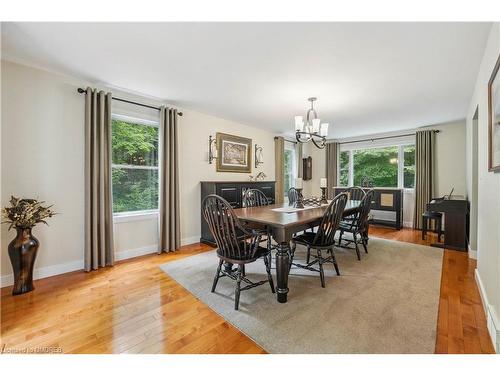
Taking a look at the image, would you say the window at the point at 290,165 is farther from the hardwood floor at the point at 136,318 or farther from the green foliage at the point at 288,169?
the hardwood floor at the point at 136,318

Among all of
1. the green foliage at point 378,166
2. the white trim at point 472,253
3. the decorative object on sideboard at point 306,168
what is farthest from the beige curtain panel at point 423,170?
the decorative object on sideboard at point 306,168

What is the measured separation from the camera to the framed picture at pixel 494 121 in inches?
64.5

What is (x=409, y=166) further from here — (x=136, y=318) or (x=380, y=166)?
(x=136, y=318)

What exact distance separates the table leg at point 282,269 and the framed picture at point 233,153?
8.88 feet

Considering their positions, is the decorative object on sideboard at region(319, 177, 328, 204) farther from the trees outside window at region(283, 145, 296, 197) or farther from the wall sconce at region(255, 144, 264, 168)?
the trees outside window at region(283, 145, 296, 197)

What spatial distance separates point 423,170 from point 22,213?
21.3 ft

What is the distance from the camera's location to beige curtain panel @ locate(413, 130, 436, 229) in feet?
15.6

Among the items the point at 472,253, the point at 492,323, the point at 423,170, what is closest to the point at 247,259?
the point at 492,323

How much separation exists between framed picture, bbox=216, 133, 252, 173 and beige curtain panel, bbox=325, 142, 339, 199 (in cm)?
258

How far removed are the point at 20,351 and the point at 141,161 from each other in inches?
96.8

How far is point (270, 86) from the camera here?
2885 millimetres

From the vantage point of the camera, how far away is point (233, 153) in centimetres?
465
